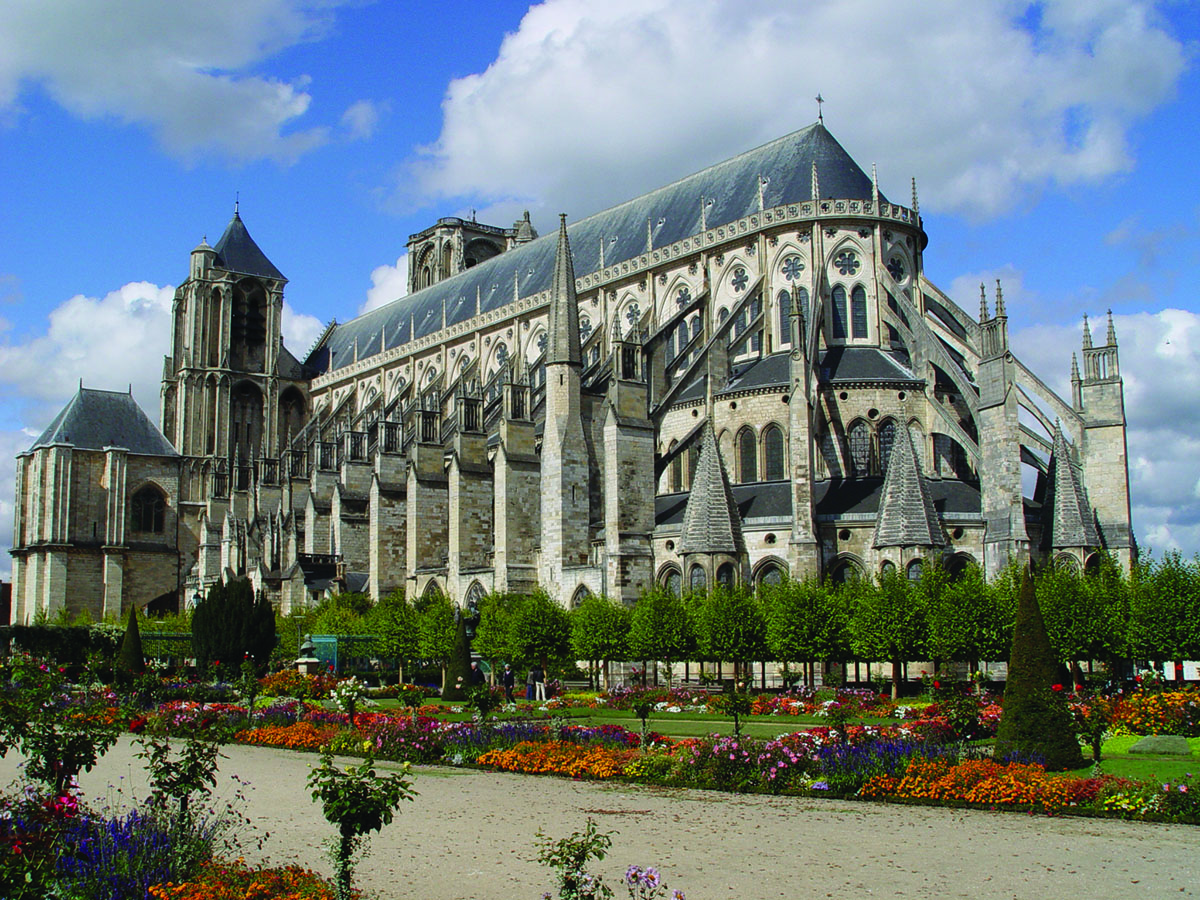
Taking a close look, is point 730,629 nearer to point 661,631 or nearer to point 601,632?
point 661,631

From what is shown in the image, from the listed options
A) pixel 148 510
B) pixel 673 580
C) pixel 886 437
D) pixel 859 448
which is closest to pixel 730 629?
pixel 673 580

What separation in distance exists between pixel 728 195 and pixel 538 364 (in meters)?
11.3

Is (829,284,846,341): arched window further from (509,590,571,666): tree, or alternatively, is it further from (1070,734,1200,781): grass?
(1070,734,1200,781): grass

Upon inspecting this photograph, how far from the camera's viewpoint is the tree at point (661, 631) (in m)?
33.8

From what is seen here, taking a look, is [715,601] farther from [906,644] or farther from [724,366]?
[724,366]

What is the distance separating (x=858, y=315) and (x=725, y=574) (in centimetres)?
1437

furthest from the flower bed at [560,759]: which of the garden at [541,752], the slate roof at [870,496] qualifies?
the slate roof at [870,496]

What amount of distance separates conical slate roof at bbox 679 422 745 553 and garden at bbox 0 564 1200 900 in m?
3.46

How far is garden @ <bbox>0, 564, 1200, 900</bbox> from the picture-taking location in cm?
840

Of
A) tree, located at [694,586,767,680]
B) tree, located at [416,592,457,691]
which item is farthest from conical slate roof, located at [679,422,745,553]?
tree, located at [416,592,457,691]

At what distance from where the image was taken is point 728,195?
172 ft

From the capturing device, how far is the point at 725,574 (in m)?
37.0

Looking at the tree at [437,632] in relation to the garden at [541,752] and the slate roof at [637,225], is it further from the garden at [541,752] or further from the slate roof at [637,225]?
the slate roof at [637,225]

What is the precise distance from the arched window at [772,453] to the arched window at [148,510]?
44174mm
